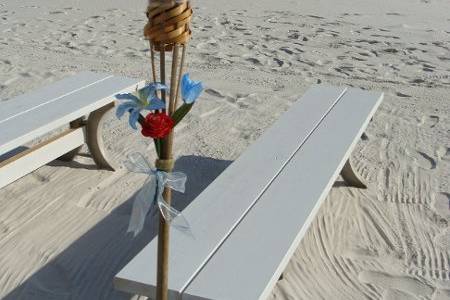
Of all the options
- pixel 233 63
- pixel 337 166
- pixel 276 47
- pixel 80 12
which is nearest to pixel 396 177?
pixel 337 166

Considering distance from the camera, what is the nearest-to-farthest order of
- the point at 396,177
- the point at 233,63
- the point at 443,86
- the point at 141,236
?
the point at 141,236, the point at 396,177, the point at 443,86, the point at 233,63

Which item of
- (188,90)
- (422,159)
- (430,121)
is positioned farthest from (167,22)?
(430,121)

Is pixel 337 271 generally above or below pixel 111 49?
above

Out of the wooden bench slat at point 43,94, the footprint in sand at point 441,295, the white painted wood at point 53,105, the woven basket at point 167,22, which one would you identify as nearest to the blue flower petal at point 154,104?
the woven basket at point 167,22

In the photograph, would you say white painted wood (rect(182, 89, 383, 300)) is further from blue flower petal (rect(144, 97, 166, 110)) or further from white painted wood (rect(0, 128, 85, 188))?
white painted wood (rect(0, 128, 85, 188))

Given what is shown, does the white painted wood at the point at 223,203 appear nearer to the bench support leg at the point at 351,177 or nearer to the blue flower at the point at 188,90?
the bench support leg at the point at 351,177

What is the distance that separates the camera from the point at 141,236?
3.36 meters

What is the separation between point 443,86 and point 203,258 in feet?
14.7

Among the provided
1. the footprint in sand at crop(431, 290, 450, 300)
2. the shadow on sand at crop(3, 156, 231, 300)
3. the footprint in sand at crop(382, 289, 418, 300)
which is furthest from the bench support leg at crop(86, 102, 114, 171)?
the footprint in sand at crop(431, 290, 450, 300)

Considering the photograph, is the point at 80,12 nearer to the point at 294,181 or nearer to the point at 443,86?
the point at 443,86

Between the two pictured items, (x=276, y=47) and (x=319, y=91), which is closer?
(x=319, y=91)

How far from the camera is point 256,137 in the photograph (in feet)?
15.6

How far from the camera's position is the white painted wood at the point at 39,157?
3.44 meters

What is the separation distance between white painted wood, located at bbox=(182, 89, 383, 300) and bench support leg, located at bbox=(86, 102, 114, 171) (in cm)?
138
